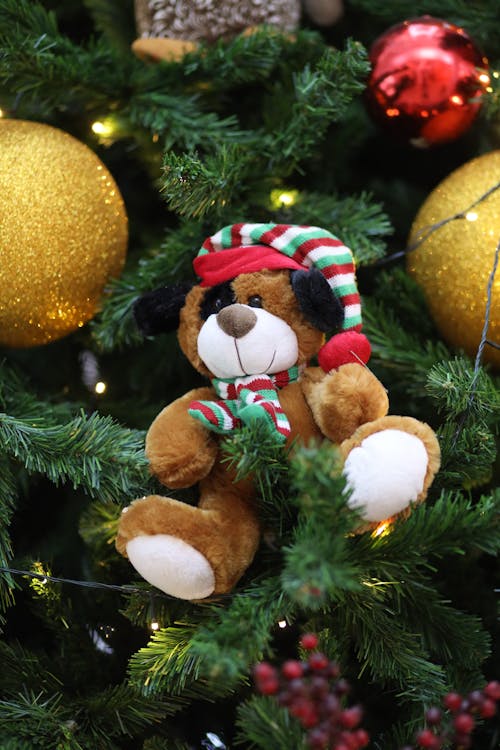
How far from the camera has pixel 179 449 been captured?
0.65 m

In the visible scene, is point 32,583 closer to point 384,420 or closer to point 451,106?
point 384,420

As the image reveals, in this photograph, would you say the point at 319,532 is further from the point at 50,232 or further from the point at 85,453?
the point at 50,232

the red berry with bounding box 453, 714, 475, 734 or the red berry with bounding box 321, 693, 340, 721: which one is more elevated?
the red berry with bounding box 321, 693, 340, 721

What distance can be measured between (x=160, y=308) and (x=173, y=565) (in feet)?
0.78

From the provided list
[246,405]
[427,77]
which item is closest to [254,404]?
[246,405]

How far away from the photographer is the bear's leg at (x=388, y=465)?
22.4 inches

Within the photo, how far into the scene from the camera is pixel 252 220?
822 mm

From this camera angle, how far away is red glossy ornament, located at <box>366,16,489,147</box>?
806mm

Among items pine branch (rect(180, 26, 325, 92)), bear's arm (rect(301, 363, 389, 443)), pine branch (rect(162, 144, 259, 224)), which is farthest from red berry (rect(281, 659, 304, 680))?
pine branch (rect(180, 26, 325, 92))

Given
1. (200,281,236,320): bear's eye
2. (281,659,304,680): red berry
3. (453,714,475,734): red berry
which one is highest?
(200,281,236,320): bear's eye

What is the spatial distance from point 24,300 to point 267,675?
17.0 inches

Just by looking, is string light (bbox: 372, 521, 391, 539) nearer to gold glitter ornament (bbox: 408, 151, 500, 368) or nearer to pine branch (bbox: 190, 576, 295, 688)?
pine branch (bbox: 190, 576, 295, 688)

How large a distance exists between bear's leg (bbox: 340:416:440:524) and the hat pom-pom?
0.20 feet

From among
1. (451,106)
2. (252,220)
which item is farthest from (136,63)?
(451,106)
